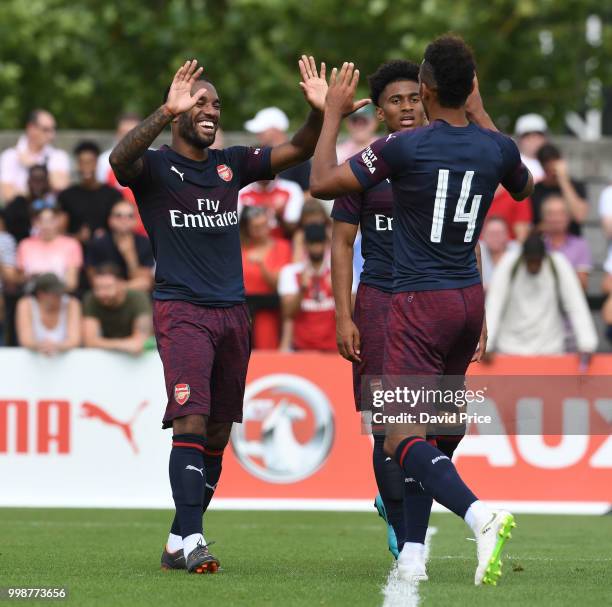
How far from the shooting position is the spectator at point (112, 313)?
13969mm

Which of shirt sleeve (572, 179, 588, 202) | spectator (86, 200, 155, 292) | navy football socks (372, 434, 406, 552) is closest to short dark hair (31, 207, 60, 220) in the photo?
spectator (86, 200, 155, 292)

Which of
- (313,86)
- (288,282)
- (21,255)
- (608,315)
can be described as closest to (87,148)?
(21,255)

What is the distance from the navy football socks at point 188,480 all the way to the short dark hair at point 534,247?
587cm

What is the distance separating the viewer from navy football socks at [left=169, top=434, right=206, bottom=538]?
8141mm

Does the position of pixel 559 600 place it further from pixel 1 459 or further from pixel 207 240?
pixel 1 459

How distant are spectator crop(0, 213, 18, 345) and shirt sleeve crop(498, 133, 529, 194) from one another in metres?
7.81

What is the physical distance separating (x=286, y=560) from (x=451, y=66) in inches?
127

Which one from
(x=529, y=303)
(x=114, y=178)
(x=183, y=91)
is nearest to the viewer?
(x=183, y=91)

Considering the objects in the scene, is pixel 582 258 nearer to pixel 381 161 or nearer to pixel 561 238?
pixel 561 238

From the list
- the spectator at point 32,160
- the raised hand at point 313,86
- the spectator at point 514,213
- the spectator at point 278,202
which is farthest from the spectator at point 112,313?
the raised hand at point 313,86

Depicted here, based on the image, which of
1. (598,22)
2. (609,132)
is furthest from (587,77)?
(609,132)

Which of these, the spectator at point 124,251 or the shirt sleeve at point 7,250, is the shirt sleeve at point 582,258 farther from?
the shirt sleeve at point 7,250

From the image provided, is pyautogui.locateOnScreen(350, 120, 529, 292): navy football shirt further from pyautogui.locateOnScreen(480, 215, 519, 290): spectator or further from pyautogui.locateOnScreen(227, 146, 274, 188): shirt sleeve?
pyautogui.locateOnScreen(480, 215, 519, 290): spectator

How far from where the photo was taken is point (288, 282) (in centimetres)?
1401
